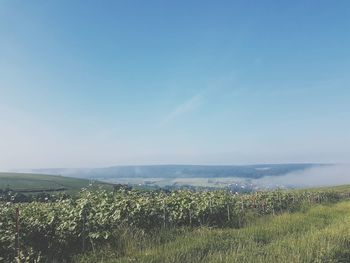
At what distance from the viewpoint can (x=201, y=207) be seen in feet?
59.5

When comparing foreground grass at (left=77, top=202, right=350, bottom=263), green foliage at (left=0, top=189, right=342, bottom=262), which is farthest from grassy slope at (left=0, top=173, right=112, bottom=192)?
foreground grass at (left=77, top=202, right=350, bottom=263)

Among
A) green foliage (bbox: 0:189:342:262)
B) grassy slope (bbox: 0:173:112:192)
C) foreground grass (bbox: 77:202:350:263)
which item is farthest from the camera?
grassy slope (bbox: 0:173:112:192)

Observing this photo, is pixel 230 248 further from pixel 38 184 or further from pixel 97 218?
pixel 38 184

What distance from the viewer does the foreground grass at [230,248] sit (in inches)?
436

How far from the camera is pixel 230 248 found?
12.6 m

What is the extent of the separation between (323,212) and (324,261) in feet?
46.3

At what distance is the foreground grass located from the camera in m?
11.1

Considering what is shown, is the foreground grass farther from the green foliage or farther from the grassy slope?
the grassy slope

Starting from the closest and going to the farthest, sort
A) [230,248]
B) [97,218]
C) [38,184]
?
Result: [230,248] → [97,218] → [38,184]

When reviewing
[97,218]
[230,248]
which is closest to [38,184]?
[97,218]

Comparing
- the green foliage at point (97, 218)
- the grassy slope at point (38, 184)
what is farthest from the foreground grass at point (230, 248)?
the grassy slope at point (38, 184)

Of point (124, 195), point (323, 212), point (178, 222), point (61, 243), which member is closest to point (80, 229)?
point (61, 243)

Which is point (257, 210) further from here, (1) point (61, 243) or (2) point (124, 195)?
(1) point (61, 243)

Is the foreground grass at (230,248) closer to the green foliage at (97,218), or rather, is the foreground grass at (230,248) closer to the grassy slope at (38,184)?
the green foliage at (97,218)
